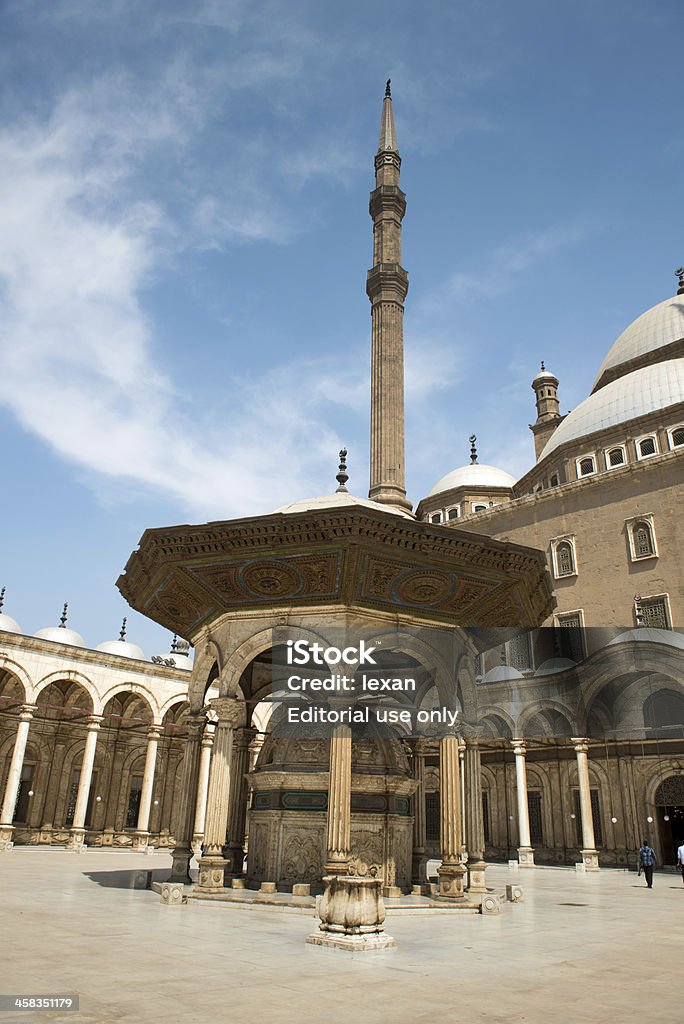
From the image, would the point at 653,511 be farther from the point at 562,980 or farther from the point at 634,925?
the point at 562,980

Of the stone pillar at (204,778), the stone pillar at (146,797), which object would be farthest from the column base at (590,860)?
the stone pillar at (146,797)

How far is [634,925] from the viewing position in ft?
31.0

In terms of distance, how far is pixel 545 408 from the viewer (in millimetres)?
42031

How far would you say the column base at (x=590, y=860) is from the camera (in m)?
23.4

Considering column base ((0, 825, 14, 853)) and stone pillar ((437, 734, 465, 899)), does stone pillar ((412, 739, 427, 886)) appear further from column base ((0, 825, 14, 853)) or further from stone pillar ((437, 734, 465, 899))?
column base ((0, 825, 14, 853))

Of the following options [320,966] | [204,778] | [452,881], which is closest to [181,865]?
[452,881]

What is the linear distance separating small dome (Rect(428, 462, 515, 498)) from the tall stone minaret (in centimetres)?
1190

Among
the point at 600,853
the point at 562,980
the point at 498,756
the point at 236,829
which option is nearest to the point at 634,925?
the point at 562,980

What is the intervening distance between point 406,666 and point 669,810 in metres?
15.4

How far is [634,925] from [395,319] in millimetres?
23794

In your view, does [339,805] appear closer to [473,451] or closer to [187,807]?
[187,807]

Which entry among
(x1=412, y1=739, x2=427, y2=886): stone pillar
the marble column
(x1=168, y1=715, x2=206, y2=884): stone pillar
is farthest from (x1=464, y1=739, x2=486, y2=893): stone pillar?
(x1=168, y1=715, x2=206, y2=884): stone pillar

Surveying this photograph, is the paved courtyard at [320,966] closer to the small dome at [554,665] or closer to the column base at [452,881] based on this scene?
the column base at [452,881]

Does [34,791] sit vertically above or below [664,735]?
below
